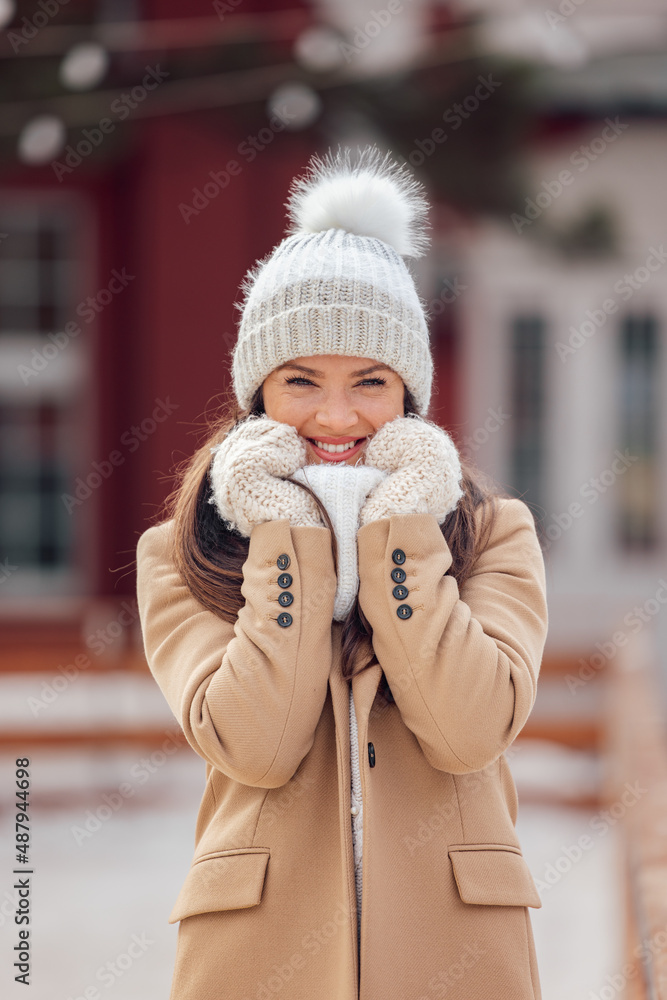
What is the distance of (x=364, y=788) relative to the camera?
5.30 ft

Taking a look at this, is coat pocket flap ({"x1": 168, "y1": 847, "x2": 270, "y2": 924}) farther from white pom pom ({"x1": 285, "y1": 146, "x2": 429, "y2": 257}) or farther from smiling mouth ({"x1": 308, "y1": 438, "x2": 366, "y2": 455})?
white pom pom ({"x1": 285, "y1": 146, "x2": 429, "y2": 257})

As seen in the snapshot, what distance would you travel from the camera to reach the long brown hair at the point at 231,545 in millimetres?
1734

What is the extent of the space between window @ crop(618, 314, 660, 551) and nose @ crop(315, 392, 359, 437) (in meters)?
8.62

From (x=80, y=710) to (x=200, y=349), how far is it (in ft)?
10.3

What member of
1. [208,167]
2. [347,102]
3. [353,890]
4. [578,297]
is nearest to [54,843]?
[353,890]

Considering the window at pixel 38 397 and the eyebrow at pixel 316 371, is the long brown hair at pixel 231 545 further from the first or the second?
the window at pixel 38 397

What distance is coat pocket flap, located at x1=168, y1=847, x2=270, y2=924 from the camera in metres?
1.62

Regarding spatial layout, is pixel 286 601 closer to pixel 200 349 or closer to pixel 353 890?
pixel 353 890

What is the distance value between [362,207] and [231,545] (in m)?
0.61

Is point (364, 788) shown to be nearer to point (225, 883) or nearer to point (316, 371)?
point (225, 883)

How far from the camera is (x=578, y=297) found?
9.97 meters

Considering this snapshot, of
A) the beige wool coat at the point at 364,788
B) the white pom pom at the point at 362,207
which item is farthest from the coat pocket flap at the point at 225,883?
the white pom pom at the point at 362,207

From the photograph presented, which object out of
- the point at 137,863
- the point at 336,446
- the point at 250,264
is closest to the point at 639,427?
the point at 250,264

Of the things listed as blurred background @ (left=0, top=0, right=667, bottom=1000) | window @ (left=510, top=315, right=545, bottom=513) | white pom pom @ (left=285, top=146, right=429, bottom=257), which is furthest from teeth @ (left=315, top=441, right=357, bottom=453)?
window @ (left=510, top=315, right=545, bottom=513)
